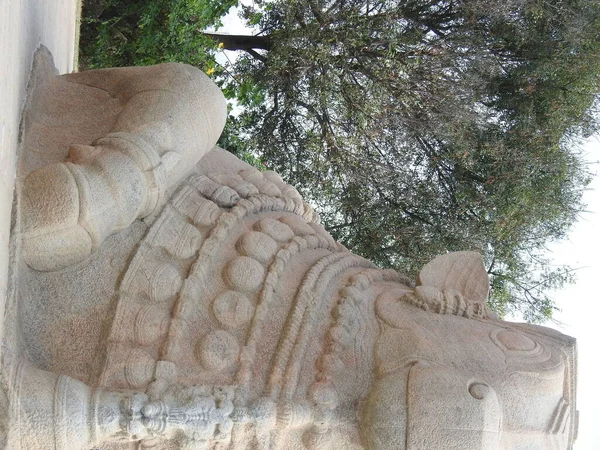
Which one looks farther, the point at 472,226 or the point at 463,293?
the point at 472,226

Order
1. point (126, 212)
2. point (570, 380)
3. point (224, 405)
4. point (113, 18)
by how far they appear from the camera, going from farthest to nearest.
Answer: point (113, 18) → point (570, 380) → point (126, 212) → point (224, 405)

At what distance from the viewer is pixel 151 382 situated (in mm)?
2061

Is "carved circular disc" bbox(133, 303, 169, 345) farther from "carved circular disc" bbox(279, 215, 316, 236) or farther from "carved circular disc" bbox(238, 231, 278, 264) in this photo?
"carved circular disc" bbox(279, 215, 316, 236)

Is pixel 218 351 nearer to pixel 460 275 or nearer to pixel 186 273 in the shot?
pixel 186 273

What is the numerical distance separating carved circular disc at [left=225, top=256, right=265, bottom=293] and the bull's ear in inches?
26.6

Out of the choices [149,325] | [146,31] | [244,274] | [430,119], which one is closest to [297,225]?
[244,274]

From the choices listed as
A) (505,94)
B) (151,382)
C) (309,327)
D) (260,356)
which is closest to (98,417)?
(151,382)

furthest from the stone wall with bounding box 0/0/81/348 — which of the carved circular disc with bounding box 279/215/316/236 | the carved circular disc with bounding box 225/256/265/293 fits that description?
the carved circular disc with bounding box 279/215/316/236

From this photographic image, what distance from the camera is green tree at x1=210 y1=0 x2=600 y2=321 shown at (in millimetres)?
8461

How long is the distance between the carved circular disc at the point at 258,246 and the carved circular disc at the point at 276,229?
47mm

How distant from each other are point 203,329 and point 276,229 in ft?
1.85

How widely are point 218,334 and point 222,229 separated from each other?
44 centimetres

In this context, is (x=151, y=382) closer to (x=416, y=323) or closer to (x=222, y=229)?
(x=222, y=229)

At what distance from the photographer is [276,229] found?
262 cm
